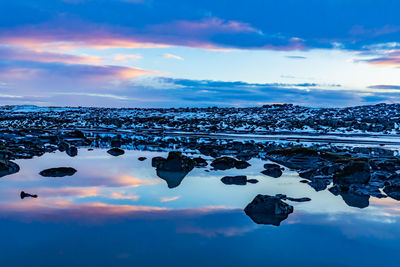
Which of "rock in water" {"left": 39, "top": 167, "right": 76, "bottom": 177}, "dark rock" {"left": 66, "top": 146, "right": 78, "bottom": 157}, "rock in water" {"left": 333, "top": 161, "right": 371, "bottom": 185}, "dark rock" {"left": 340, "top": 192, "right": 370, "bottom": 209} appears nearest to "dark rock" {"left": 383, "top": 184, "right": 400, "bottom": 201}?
"rock in water" {"left": 333, "top": 161, "right": 371, "bottom": 185}

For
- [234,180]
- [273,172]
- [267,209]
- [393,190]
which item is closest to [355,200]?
[393,190]

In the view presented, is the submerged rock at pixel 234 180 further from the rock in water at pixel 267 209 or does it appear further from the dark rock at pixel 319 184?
the rock in water at pixel 267 209

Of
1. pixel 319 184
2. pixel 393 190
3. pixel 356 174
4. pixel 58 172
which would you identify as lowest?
pixel 58 172

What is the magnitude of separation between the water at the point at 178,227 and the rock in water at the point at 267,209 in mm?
285

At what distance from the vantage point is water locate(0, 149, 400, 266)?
903cm

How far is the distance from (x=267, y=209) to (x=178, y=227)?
3.14 metres

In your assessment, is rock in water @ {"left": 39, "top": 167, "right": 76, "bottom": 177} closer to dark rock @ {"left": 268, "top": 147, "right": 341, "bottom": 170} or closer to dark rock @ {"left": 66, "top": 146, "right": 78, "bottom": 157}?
dark rock @ {"left": 66, "top": 146, "right": 78, "bottom": 157}

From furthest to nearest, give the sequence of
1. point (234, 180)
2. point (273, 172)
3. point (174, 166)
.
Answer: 1. point (174, 166)
2. point (273, 172)
3. point (234, 180)

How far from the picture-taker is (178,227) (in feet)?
36.5

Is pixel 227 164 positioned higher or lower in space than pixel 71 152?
higher

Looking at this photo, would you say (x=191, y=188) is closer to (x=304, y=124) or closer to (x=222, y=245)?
(x=222, y=245)

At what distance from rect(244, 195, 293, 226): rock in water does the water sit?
0.94 feet

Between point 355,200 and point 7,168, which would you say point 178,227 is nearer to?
point 355,200

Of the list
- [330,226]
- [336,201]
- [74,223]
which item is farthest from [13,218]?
[336,201]
